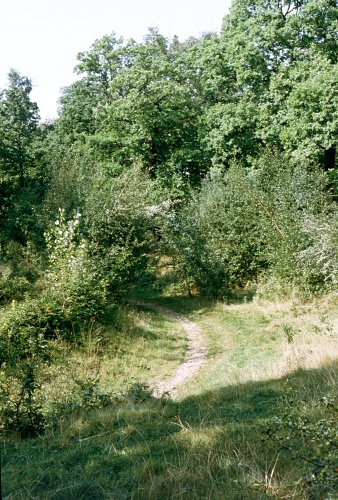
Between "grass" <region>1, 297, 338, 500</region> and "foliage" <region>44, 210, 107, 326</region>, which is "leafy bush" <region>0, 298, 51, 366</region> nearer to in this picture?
"foliage" <region>44, 210, 107, 326</region>

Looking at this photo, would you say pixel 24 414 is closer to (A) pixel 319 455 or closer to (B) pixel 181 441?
(B) pixel 181 441

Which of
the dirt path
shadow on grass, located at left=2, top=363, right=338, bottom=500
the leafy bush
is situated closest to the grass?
shadow on grass, located at left=2, top=363, right=338, bottom=500

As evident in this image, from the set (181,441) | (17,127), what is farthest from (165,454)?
(17,127)

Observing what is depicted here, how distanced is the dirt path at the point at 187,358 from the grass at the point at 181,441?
37 centimetres

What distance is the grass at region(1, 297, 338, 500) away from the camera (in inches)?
151

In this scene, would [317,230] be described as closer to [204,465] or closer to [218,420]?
[218,420]

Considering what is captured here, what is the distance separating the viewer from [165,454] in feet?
15.2

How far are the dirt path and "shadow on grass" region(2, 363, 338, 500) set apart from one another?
4.54ft

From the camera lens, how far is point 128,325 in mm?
14203

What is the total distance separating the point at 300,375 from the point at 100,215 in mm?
11122

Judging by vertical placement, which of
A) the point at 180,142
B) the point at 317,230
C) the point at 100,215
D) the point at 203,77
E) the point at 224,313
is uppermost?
the point at 203,77

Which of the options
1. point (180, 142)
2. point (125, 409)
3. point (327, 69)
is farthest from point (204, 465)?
point (180, 142)

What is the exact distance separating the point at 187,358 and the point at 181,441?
7.74 metres

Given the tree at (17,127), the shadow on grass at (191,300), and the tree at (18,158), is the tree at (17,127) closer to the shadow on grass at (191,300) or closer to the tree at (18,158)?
the tree at (18,158)
